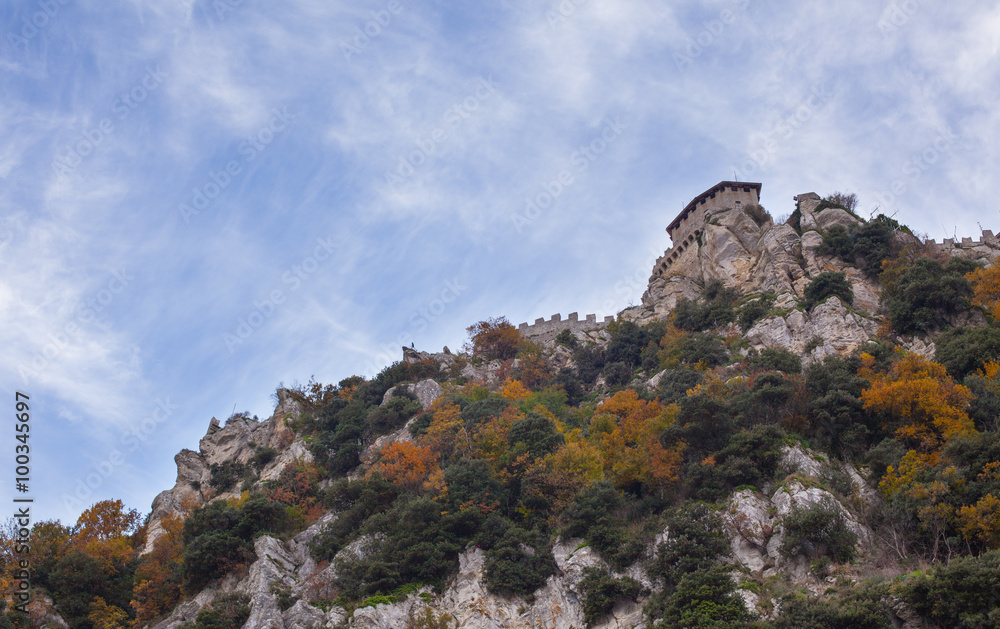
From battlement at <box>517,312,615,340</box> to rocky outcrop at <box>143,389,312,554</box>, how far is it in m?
24.9

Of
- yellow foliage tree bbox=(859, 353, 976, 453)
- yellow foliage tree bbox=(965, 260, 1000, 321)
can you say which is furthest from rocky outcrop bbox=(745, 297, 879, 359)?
yellow foliage tree bbox=(859, 353, 976, 453)

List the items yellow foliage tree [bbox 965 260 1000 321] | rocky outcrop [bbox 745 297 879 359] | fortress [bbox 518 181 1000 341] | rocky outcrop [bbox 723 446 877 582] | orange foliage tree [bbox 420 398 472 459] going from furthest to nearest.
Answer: fortress [bbox 518 181 1000 341] → rocky outcrop [bbox 745 297 879 359] → orange foliage tree [bbox 420 398 472 459] → yellow foliage tree [bbox 965 260 1000 321] → rocky outcrop [bbox 723 446 877 582]

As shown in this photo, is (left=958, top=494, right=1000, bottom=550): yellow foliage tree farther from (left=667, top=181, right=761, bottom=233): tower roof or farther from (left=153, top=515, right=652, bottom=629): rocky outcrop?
(left=667, top=181, right=761, bottom=233): tower roof

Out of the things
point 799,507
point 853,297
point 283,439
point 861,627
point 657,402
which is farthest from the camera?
point 283,439

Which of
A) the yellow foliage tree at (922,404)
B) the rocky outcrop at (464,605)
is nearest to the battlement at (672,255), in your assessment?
the yellow foliage tree at (922,404)

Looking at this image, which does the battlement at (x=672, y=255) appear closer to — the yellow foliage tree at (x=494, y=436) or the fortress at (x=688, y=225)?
the fortress at (x=688, y=225)

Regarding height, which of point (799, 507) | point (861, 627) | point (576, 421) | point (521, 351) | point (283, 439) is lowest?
point (861, 627)

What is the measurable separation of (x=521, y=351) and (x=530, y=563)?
121ft

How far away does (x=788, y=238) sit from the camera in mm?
62375

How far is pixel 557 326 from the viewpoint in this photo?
77500 mm

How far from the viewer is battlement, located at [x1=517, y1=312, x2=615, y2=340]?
7593 cm

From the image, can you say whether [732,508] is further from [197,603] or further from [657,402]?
[197,603]

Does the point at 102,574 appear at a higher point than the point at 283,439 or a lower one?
lower

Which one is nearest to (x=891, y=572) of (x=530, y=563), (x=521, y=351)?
(x=530, y=563)
